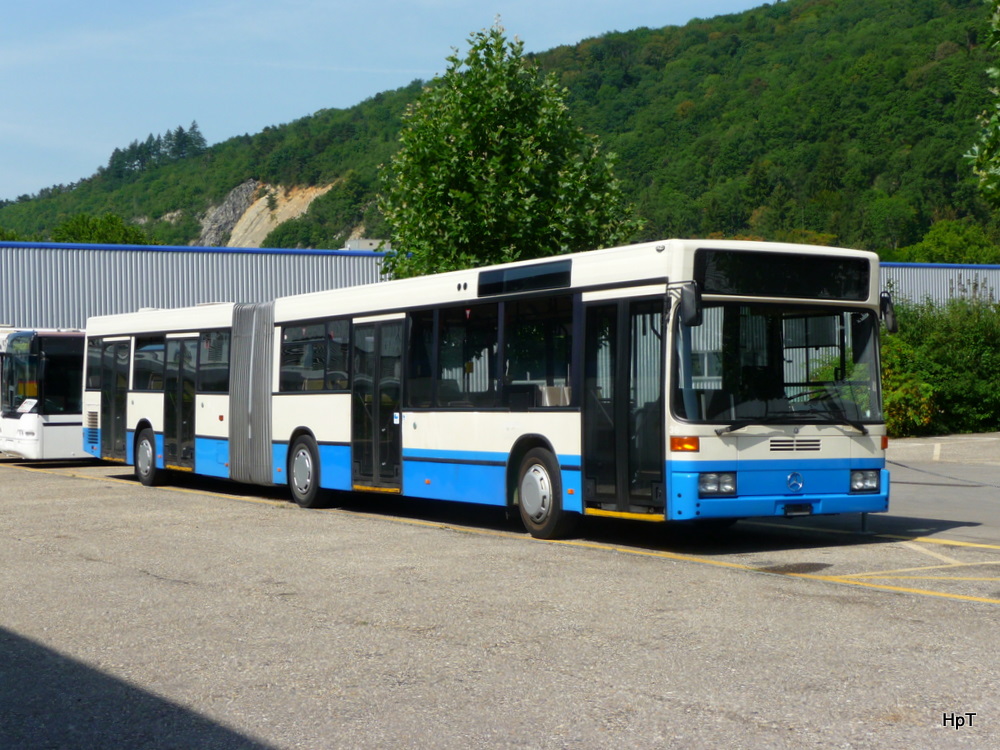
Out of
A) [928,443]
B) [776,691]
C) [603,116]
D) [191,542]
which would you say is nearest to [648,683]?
[776,691]

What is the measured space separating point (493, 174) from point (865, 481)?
40.3 ft

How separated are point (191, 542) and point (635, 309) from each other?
4831 millimetres

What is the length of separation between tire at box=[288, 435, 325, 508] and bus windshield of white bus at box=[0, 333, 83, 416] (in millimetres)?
10109

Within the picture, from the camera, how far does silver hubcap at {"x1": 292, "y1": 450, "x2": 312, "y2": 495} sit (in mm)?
17594

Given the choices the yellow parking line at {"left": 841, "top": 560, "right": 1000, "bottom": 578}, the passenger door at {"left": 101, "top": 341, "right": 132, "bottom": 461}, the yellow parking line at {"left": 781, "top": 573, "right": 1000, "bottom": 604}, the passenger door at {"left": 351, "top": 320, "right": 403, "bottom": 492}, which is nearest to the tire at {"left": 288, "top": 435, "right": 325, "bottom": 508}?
the passenger door at {"left": 351, "top": 320, "right": 403, "bottom": 492}

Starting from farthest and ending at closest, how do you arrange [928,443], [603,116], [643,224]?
[603,116]
[928,443]
[643,224]

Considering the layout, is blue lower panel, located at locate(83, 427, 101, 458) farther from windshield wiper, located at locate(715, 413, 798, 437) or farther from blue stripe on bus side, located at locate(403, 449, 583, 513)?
windshield wiper, located at locate(715, 413, 798, 437)

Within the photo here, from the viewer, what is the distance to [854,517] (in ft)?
50.2

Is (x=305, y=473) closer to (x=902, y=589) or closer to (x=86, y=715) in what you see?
(x=902, y=589)

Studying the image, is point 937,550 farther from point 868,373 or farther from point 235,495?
point 235,495

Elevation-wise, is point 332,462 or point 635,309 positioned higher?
point 635,309

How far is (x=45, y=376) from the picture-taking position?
26.5m

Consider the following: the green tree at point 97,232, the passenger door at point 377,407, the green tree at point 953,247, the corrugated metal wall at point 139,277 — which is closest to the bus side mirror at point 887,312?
the passenger door at point 377,407

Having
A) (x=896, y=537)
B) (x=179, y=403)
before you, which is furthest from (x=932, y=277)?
(x=896, y=537)
